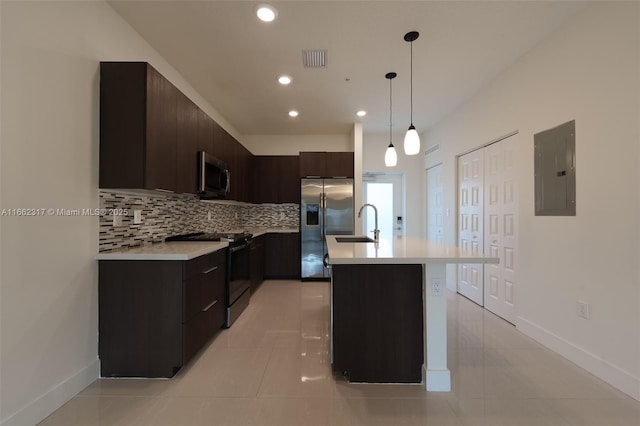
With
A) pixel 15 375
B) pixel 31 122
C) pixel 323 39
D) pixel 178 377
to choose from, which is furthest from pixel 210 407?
pixel 323 39

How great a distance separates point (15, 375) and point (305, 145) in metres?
4.79

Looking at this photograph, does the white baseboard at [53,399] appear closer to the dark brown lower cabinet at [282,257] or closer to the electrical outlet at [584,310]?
the dark brown lower cabinet at [282,257]

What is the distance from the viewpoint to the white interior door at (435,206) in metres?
4.86

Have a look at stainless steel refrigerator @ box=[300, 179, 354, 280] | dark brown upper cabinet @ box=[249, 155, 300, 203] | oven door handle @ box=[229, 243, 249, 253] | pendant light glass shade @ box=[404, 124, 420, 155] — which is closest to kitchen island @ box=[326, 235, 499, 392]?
pendant light glass shade @ box=[404, 124, 420, 155]

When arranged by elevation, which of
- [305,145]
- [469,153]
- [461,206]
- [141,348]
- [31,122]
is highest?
[305,145]

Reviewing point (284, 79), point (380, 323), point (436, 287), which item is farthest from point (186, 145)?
point (436, 287)

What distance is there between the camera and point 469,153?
397 centimetres

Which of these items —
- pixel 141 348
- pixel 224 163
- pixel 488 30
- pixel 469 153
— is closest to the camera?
pixel 141 348

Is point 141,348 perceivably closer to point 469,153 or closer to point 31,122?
point 31,122

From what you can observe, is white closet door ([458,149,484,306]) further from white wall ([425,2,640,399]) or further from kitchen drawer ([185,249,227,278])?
kitchen drawer ([185,249,227,278])

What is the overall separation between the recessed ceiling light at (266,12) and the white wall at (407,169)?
3.55 metres

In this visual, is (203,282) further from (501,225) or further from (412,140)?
(501,225)

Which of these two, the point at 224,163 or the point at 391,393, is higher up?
the point at 224,163

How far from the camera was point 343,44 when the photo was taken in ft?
8.56
